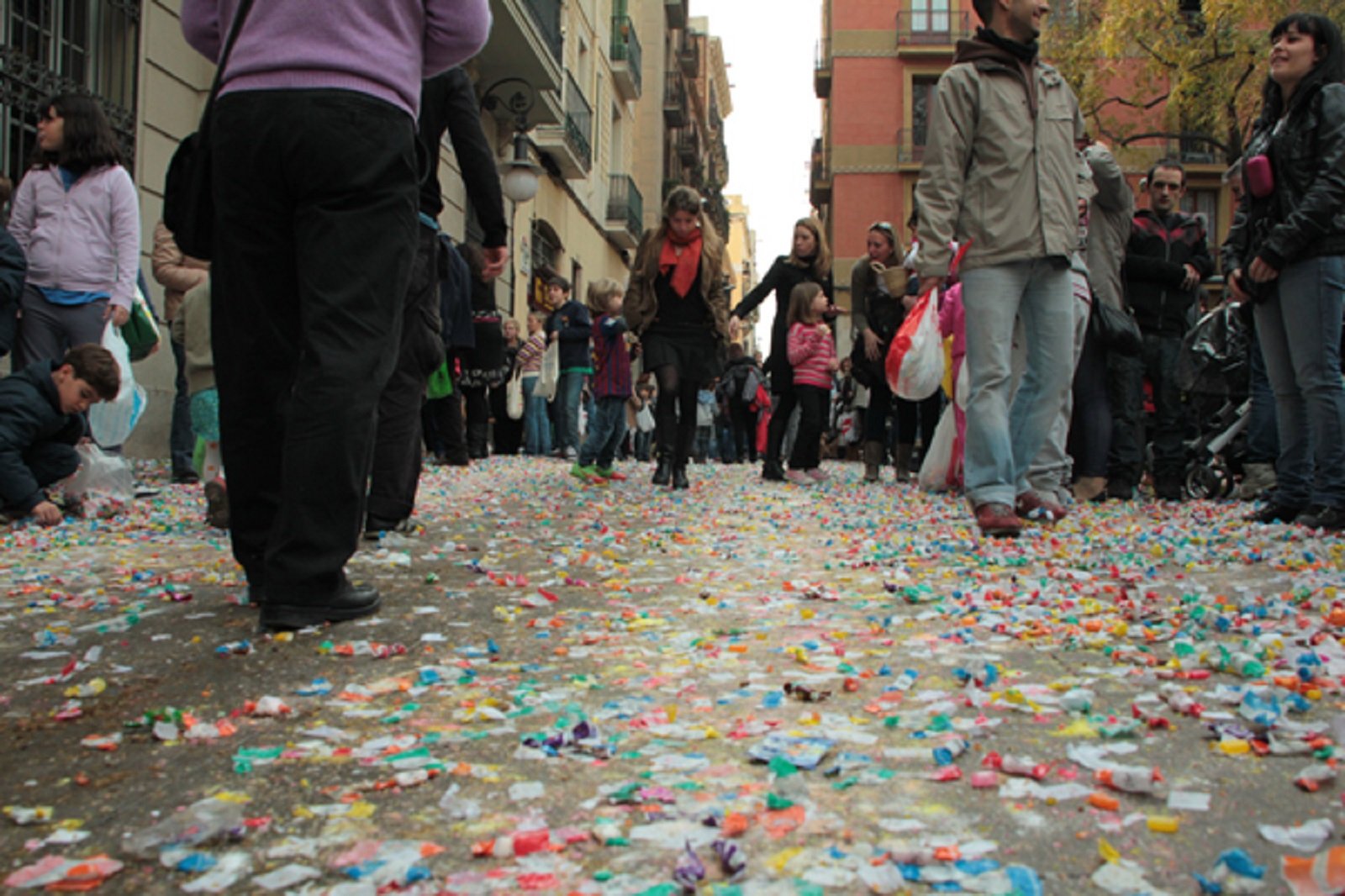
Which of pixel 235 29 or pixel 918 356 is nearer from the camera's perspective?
pixel 235 29

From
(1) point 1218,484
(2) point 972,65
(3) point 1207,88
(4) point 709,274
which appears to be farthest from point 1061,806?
(3) point 1207,88

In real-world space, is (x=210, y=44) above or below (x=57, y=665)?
above

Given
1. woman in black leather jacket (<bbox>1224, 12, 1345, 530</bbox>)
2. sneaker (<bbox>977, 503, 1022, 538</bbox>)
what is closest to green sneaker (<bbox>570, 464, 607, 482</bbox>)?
sneaker (<bbox>977, 503, 1022, 538</bbox>)

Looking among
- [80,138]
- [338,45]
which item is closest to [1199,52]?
[80,138]

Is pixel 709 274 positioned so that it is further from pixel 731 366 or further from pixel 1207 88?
pixel 1207 88

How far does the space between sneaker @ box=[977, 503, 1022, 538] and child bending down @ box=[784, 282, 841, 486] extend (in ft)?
14.8

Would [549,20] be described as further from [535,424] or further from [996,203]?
[996,203]

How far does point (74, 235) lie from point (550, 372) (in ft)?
27.2

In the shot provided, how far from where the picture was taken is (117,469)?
245 inches

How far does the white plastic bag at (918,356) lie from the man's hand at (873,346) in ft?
5.26

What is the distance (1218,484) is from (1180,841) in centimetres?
751

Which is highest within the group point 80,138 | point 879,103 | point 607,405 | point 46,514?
point 879,103

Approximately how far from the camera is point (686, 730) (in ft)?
7.18

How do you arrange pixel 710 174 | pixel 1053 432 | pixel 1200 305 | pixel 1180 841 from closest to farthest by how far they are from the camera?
pixel 1180 841, pixel 1053 432, pixel 1200 305, pixel 710 174
